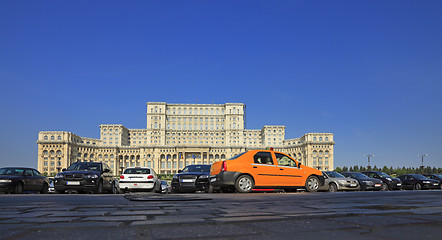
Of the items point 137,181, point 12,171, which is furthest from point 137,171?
point 12,171

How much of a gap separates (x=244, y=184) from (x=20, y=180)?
10.7 meters

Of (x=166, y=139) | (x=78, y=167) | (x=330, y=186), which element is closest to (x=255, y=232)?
(x=78, y=167)

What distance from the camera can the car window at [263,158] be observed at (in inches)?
547

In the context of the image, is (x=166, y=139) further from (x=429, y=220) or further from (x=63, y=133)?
(x=429, y=220)

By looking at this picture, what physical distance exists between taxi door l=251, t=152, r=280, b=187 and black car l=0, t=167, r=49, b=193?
1096cm

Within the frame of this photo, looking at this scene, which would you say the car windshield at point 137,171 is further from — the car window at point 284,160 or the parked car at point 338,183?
the parked car at point 338,183

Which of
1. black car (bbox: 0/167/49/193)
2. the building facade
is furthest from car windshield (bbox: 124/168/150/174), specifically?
the building facade

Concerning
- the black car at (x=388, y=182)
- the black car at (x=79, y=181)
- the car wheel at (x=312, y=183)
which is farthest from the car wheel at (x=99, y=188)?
the black car at (x=388, y=182)

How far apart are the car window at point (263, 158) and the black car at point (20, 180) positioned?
11035 mm

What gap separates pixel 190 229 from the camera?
3467 mm

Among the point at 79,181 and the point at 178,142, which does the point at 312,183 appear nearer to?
the point at 79,181

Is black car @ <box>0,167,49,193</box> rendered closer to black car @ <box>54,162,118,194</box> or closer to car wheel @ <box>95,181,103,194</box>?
black car @ <box>54,162,118,194</box>

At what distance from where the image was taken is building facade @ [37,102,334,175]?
136 m

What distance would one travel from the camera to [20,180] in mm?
17312
